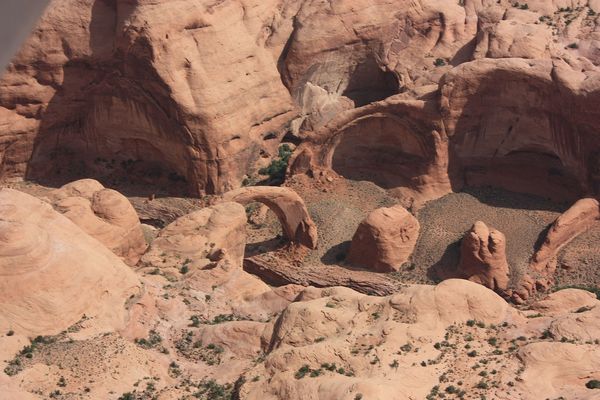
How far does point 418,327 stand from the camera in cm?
2492

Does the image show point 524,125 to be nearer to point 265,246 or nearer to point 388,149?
point 388,149

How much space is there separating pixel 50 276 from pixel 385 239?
16.3 meters

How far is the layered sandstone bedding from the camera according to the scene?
965 inches

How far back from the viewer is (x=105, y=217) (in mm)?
34375

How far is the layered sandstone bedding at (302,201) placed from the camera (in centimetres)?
2452

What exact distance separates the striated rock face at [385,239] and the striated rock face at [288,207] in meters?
2.19

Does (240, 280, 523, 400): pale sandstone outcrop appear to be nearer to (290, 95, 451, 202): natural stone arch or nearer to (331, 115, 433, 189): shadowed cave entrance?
(290, 95, 451, 202): natural stone arch

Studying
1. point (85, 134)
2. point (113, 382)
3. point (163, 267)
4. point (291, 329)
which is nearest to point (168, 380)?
point (113, 382)

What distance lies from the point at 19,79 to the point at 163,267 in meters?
16.2

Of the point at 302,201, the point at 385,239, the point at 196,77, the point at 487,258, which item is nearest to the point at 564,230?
the point at 487,258

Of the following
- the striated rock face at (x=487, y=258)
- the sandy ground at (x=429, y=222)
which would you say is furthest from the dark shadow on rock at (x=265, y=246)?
the striated rock face at (x=487, y=258)

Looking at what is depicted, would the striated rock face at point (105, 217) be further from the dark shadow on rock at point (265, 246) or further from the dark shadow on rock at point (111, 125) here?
the dark shadow on rock at point (111, 125)

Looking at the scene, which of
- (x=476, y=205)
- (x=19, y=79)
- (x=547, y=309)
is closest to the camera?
(x=547, y=309)

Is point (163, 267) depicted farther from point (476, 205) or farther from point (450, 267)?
point (476, 205)
